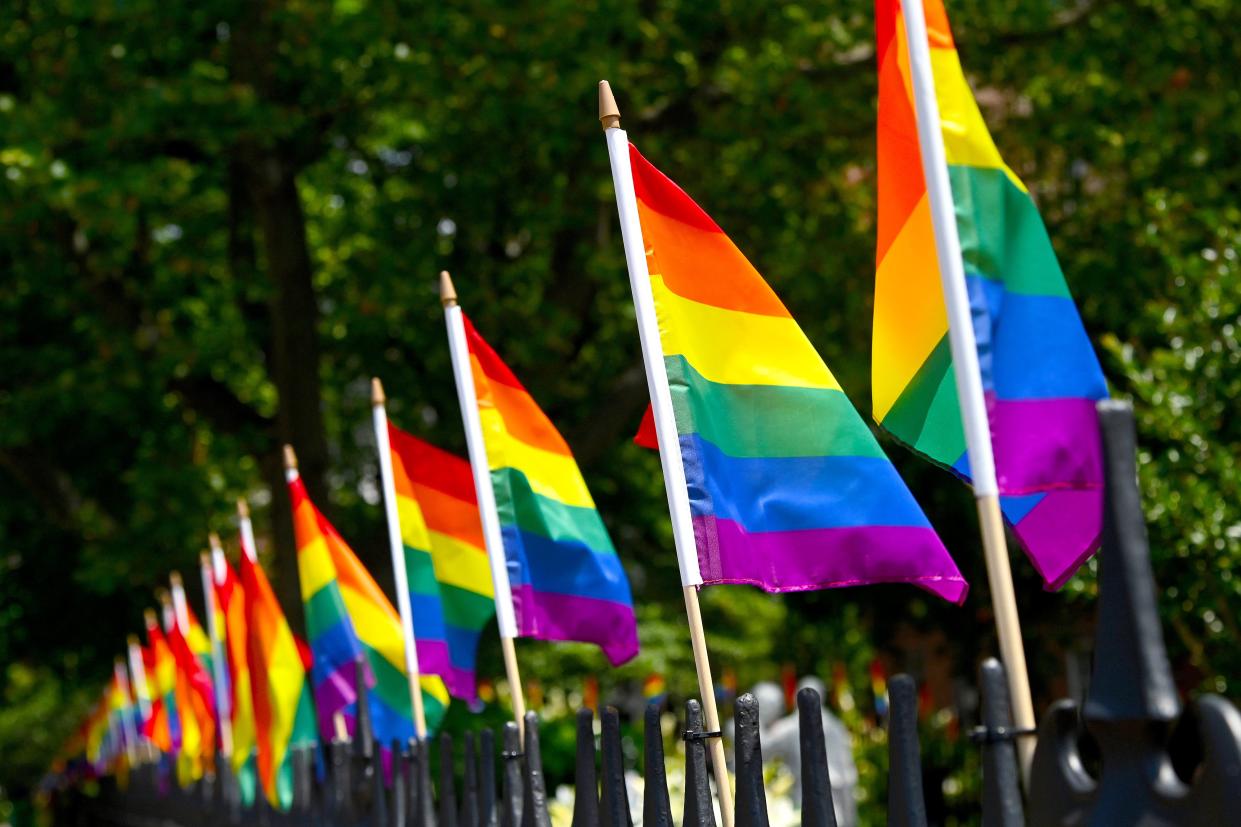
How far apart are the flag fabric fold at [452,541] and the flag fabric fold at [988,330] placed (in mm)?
4313

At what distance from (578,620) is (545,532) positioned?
1.22 feet

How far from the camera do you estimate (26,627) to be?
2164 cm

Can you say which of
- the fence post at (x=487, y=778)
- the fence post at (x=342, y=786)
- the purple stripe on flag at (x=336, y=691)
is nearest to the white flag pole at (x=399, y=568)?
the fence post at (x=342, y=786)

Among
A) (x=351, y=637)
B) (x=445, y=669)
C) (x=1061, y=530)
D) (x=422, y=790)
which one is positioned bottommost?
(x=422, y=790)

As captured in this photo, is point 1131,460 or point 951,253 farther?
point 951,253

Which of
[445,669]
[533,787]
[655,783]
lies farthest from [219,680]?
[655,783]

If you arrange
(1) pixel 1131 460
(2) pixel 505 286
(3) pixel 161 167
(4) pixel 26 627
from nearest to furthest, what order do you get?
(1) pixel 1131 460 < (3) pixel 161 167 < (2) pixel 505 286 < (4) pixel 26 627

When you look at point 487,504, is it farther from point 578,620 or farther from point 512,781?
point 512,781

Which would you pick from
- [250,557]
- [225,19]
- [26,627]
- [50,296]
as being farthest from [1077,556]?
[26,627]

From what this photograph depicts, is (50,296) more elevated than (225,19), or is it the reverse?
(225,19)

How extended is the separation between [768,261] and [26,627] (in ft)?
34.9

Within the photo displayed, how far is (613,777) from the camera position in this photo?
509 cm

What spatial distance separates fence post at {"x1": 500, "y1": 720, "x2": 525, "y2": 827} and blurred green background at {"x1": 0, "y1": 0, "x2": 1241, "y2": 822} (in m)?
6.85

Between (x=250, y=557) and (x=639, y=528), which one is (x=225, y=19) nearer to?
(x=250, y=557)
